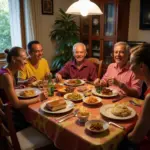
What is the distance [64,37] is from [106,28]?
871 millimetres

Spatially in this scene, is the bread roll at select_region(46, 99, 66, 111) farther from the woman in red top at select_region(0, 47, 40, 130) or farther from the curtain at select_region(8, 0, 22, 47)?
the curtain at select_region(8, 0, 22, 47)

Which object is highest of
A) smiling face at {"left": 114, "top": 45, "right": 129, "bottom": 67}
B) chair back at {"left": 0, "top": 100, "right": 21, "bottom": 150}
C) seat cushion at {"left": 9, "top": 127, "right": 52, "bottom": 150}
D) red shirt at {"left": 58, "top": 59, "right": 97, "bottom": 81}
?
smiling face at {"left": 114, "top": 45, "right": 129, "bottom": 67}

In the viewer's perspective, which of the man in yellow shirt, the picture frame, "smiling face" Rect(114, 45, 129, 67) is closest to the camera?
"smiling face" Rect(114, 45, 129, 67)

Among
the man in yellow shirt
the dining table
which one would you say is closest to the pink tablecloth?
the dining table

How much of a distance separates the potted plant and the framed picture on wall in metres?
1.30

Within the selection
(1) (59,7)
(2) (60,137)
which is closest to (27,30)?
(1) (59,7)

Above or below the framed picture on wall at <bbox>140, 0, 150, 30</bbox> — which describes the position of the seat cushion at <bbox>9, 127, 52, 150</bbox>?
below

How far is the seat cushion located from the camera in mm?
1484

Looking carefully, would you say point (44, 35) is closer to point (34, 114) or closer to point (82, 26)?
point (82, 26)

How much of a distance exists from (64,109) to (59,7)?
3050mm

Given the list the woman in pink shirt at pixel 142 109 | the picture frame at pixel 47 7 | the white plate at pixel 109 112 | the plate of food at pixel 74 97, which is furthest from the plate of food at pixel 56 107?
the picture frame at pixel 47 7

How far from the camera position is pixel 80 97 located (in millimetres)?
1677

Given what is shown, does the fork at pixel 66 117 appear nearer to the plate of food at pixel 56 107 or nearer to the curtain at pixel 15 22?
the plate of food at pixel 56 107

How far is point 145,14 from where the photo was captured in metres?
3.28
